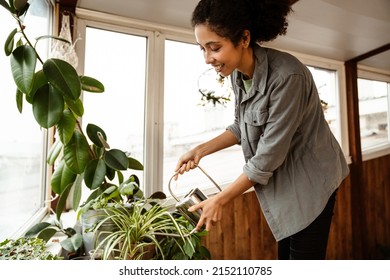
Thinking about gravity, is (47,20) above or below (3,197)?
above

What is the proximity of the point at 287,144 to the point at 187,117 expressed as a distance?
3.38 ft

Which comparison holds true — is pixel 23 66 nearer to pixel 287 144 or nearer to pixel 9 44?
pixel 9 44

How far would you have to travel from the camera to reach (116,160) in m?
1.04

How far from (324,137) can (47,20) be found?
4.33 feet

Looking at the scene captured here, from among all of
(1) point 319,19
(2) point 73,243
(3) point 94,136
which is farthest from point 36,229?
(1) point 319,19

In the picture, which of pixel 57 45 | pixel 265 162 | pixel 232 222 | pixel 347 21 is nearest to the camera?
pixel 265 162

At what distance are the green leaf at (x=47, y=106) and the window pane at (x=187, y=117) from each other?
2.78 feet

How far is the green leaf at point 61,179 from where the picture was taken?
3.25 ft

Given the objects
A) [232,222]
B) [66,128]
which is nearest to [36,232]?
[66,128]

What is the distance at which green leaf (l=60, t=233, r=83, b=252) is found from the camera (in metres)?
0.90

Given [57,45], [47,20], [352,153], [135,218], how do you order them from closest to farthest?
[135,218]
[57,45]
[47,20]
[352,153]

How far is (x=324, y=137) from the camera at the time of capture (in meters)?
0.81

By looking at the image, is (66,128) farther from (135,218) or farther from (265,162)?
(265,162)
